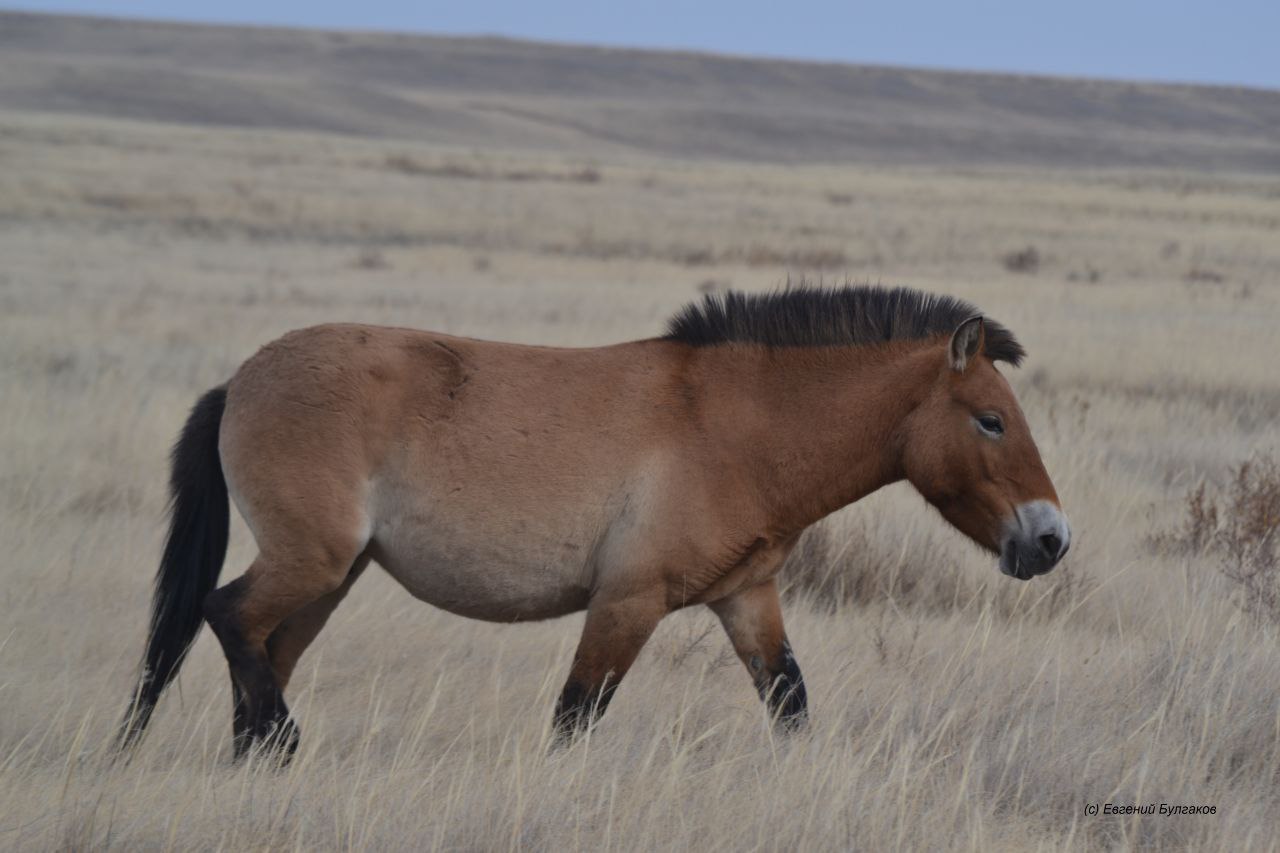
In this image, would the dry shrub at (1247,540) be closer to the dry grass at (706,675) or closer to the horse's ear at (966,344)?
the dry grass at (706,675)

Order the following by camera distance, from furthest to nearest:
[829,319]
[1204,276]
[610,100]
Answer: [610,100] < [1204,276] < [829,319]

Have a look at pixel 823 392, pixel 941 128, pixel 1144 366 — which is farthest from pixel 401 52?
pixel 823 392

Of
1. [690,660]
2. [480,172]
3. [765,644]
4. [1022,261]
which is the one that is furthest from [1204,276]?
[480,172]

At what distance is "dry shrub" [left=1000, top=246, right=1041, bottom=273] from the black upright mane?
20.4 m

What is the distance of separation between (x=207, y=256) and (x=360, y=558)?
1904cm

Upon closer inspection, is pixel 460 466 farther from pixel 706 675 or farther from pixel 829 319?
pixel 706 675

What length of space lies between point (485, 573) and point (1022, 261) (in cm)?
2249

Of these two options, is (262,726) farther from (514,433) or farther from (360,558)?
(514,433)

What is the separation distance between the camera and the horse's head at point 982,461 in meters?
4.30

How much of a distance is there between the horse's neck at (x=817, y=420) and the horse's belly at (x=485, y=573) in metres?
0.69

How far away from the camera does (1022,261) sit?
25.2 meters

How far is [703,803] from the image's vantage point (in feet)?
12.8

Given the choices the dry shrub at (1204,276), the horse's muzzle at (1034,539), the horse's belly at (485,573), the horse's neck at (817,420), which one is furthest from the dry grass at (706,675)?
the dry shrub at (1204,276)

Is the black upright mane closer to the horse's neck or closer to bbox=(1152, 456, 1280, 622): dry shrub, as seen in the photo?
the horse's neck
